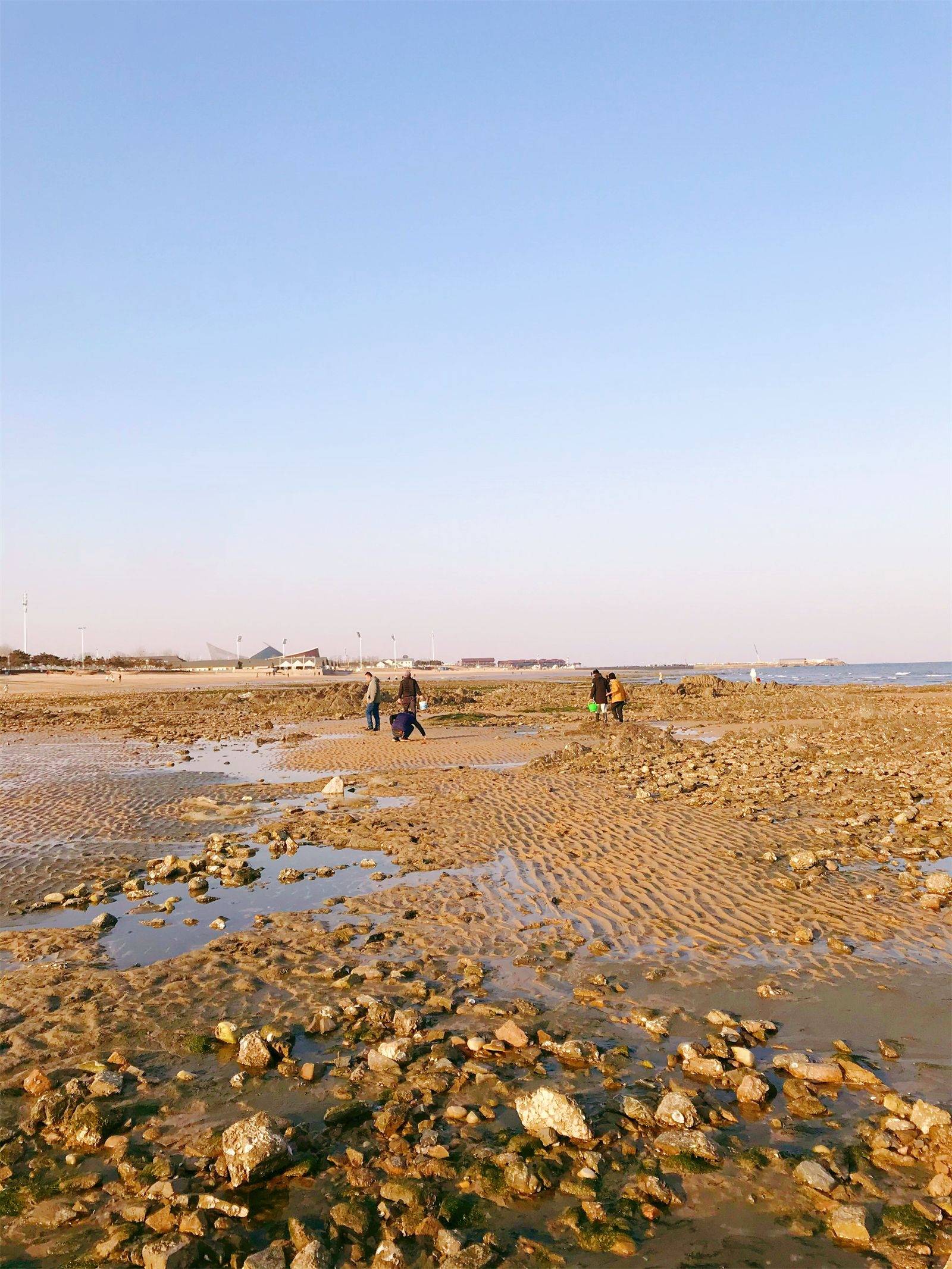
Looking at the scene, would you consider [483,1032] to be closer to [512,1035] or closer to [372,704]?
[512,1035]

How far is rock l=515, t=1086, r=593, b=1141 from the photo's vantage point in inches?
195

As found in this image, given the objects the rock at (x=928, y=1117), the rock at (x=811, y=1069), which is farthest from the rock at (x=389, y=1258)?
the rock at (x=928, y=1117)

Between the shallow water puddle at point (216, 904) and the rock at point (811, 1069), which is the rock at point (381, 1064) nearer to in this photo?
the rock at point (811, 1069)

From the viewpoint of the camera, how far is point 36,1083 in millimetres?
5613

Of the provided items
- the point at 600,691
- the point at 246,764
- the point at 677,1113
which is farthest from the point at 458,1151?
the point at 600,691

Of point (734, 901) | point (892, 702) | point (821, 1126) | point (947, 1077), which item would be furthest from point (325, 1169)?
point (892, 702)

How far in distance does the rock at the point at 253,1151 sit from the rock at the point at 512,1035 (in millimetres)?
1907

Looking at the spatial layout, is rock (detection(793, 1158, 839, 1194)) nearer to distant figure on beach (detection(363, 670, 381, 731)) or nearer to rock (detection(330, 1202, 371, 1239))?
rock (detection(330, 1202, 371, 1239))

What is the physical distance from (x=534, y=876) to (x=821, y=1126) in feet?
20.1

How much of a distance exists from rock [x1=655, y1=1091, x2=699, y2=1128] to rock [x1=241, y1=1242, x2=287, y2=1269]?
2306 millimetres

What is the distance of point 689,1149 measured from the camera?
4.80 metres

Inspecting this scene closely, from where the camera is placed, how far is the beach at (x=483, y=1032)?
428 cm

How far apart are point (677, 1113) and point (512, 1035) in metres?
1.48

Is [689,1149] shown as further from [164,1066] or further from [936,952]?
[936,952]
